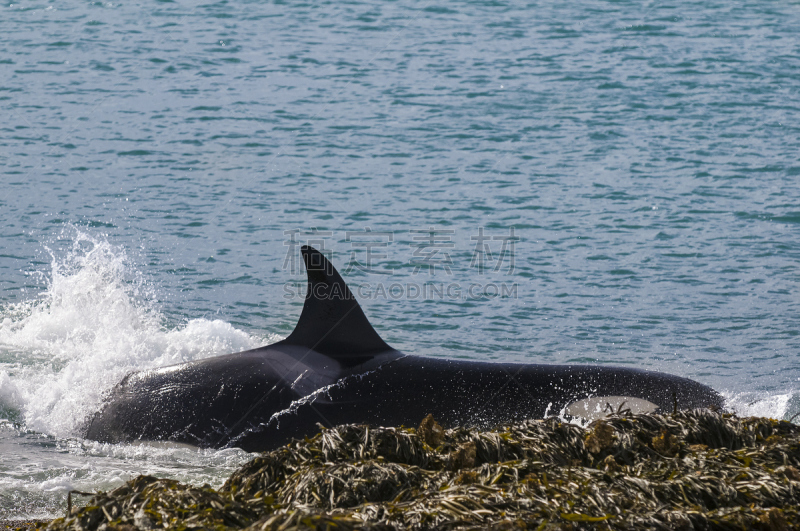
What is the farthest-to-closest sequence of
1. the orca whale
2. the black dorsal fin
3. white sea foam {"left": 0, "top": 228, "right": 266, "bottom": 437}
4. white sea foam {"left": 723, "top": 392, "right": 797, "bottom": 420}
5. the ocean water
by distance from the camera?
the ocean water, white sea foam {"left": 723, "top": 392, "right": 797, "bottom": 420}, white sea foam {"left": 0, "top": 228, "right": 266, "bottom": 437}, the black dorsal fin, the orca whale

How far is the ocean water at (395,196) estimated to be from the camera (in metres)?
12.6

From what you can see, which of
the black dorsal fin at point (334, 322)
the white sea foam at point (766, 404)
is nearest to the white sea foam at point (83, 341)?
the black dorsal fin at point (334, 322)

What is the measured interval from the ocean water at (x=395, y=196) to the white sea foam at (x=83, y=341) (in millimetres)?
49

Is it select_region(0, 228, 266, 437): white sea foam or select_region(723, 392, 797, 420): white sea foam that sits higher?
select_region(0, 228, 266, 437): white sea foam

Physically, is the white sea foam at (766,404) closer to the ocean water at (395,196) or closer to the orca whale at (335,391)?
the ocean water at (395,196)

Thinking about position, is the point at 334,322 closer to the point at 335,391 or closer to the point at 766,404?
the point at 335,391

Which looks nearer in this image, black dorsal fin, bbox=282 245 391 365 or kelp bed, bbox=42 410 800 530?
kelp bed, bbox=42 410 800 530

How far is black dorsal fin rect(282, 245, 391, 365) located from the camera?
8.97m

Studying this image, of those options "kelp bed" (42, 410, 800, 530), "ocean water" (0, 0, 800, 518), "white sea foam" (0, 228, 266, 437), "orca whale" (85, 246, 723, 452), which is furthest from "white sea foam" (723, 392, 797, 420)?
"white sea foam" (0, 228, 266, 437)

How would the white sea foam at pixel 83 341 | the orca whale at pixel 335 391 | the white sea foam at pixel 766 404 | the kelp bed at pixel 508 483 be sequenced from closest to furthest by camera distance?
the kelp bed at pixel 508 483
the orca whale at pixel 335 391
the white sea foam at pixel 83 341
the white sea foam at pixel 766 404

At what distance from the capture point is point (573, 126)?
2328cm

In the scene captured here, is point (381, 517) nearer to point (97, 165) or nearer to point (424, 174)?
point (424, 174)

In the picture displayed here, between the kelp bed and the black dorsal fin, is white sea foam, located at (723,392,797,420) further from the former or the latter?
the black dorsal fin

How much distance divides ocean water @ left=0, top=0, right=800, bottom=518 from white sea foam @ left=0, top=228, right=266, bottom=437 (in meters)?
0.05
